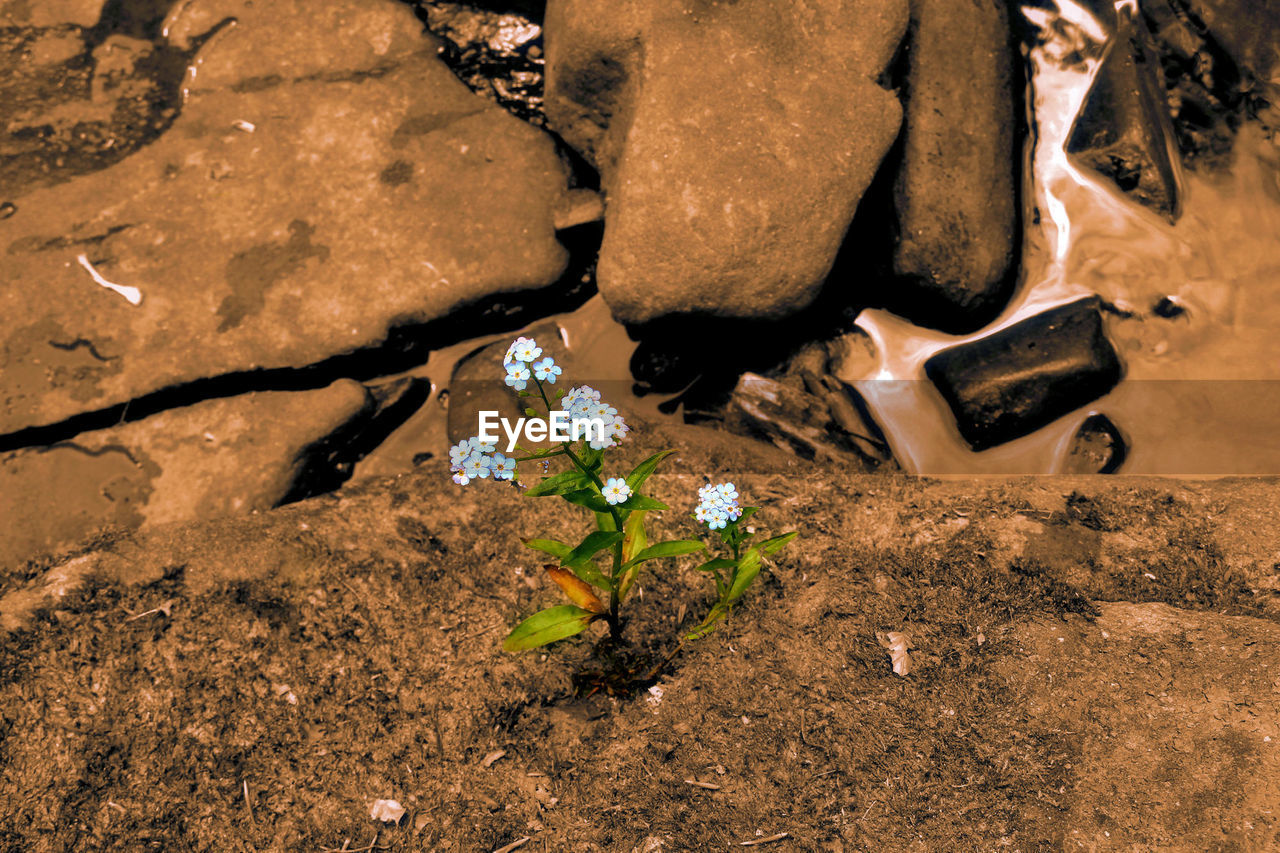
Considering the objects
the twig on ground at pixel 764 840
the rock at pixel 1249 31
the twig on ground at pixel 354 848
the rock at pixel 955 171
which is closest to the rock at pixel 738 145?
the rock at pixel 955 171

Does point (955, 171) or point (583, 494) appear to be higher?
point (955, 171)

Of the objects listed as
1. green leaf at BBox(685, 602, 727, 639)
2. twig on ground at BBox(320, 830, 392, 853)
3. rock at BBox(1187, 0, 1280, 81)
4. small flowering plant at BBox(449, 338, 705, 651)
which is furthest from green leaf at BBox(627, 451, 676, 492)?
rock at BBox(1187, 0, 1280, 81)

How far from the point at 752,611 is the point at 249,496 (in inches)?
62.5

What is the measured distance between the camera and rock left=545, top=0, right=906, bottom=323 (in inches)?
90.7

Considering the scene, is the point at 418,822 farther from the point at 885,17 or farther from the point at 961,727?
the point at 885,17

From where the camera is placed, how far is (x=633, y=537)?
71.4 inches

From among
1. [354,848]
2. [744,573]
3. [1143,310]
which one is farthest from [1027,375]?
[354,848]

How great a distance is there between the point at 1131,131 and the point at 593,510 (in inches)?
96.4

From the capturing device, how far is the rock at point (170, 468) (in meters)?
2.41

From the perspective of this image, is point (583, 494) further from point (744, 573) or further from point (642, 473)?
point (744, 573)

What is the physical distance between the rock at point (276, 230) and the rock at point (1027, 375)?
144 centimetres

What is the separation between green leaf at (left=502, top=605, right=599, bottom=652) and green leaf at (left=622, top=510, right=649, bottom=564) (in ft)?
0.53

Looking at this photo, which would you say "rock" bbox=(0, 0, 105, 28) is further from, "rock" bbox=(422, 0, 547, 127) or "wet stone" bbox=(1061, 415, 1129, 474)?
"wet stone" bbox=(1061, 415, 1129, 474)

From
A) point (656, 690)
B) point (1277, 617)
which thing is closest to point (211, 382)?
point (656, 690)
